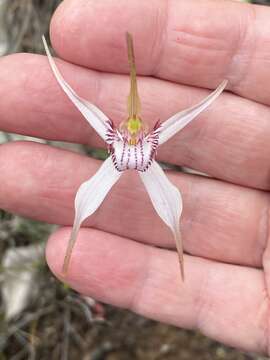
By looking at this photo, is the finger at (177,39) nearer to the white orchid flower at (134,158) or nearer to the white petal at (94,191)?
the white orchid flower at (134,158)

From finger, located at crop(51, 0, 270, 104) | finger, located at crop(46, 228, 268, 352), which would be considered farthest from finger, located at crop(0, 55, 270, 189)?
finger, located at crop(46, 228, 268, 352)

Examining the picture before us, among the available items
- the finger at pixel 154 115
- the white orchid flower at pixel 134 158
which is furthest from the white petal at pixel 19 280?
the white orchid flower at pixel 134 158

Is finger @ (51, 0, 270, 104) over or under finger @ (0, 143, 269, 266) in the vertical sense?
over

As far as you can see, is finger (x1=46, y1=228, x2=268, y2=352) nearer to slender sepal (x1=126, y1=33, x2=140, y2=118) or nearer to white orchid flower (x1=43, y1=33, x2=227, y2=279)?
white orchid flower (x1=43, y1=33, x2=227, y2=279)

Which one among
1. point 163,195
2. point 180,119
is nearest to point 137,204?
point 163,195

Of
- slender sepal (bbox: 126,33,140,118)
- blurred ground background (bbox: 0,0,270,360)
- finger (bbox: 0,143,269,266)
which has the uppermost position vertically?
slender sepal (bbox: 126,33,140,118)

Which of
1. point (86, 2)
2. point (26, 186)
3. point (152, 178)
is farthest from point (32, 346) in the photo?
point (86, 2)

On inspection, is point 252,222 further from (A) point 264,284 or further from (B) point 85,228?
(B) point 85,228

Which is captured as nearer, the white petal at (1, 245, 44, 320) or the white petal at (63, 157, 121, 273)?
the white petal at (63, 157, 121, 273)
